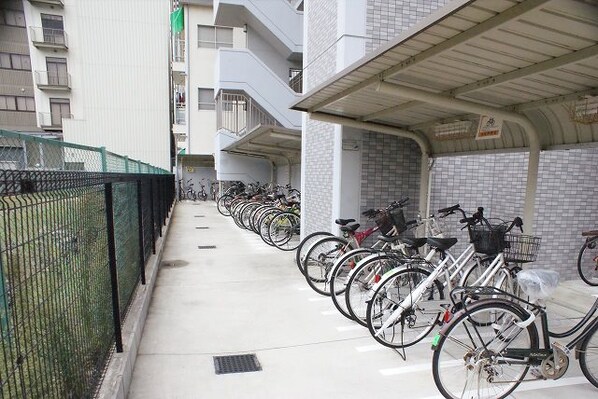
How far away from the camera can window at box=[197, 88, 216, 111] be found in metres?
19.2

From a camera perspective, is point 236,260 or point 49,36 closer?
point 236,260

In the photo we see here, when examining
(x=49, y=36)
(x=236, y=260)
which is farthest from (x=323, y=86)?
(x=49, y=36)

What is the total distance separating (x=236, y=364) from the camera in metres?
3.10

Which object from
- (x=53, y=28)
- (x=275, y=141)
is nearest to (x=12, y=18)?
(x=53, y=28)

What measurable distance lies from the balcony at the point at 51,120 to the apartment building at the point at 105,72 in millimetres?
49

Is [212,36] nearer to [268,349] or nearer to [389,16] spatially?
[389,16]

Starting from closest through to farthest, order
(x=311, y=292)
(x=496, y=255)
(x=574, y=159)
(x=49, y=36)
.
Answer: (x=496, y=255) < (x=311, y=292) < (x=574, y=159) < (x=49, y=36)

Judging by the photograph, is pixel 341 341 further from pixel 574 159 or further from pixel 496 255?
pixel 574 159

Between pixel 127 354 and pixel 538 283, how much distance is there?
2858mm

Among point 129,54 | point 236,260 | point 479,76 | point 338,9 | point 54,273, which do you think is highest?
point 129,54

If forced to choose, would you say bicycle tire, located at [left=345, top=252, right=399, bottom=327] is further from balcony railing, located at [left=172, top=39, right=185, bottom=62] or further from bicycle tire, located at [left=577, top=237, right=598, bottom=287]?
balcony railing, located at [left=172, top=39, right=185, bottom=62]

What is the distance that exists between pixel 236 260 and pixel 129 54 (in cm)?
1927

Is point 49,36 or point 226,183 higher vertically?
point 49,36

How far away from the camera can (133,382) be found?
9.14ft
